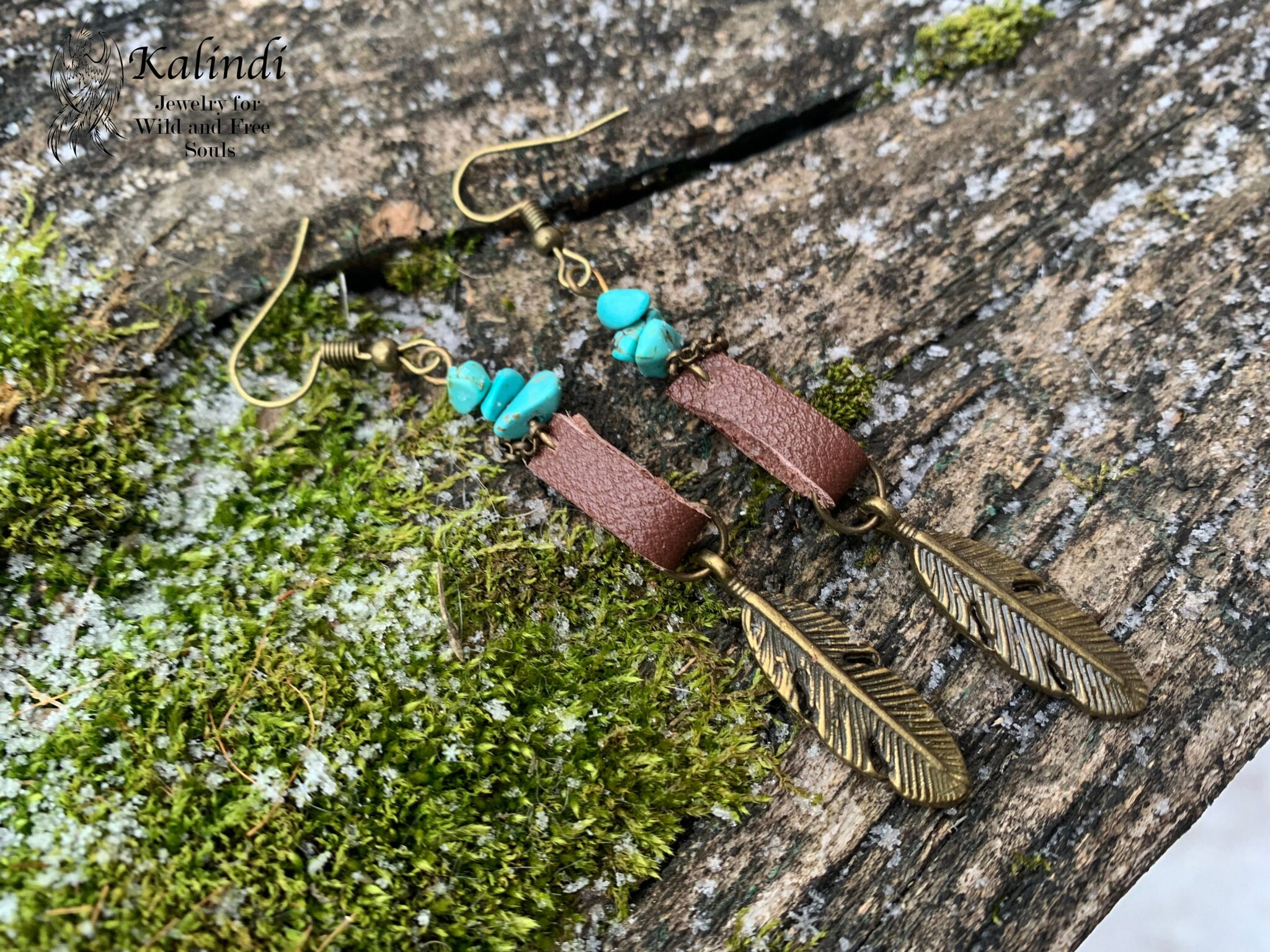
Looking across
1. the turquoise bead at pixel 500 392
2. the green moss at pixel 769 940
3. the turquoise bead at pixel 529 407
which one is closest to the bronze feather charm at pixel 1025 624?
the green moss at pixel 769 940

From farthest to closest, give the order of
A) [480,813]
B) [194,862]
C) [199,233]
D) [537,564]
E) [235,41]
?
[235,41] < [199,233] < [537,564] < [480,813] < [194,862]

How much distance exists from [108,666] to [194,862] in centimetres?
51

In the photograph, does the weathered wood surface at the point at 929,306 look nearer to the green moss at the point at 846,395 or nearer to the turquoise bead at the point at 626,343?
the green moss at the point at 846,395

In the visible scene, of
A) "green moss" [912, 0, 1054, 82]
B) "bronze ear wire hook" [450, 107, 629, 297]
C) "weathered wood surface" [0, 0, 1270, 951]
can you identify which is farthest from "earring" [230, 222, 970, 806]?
"green moss" [912, 0, 1054, 82]

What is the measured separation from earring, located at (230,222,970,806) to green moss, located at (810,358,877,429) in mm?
477

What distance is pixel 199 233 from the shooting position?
247 centimetres

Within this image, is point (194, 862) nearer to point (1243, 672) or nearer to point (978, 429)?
point (978, 429)

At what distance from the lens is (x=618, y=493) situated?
85.1 inches

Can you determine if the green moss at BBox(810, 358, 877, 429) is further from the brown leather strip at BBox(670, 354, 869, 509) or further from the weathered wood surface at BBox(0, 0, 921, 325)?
the weathered wood surface at BBox(0, 0, 921, 325)

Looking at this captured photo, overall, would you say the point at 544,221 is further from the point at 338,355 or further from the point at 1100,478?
the point at 1100,478

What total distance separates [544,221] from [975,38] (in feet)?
4.93

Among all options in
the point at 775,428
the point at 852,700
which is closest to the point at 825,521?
the point at 775,428

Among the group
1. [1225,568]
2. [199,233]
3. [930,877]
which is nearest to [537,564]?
[930,877]

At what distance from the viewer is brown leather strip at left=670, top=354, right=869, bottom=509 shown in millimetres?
2176
